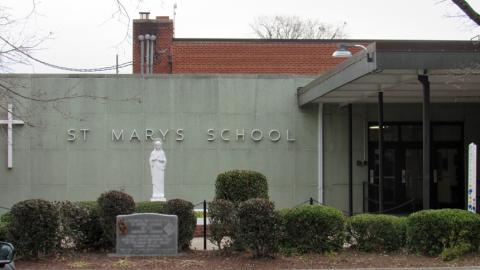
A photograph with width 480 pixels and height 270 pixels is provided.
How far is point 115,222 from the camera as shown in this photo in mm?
11164

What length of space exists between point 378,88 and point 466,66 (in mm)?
3759

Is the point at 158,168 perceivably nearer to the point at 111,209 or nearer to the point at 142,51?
the point at 111,209

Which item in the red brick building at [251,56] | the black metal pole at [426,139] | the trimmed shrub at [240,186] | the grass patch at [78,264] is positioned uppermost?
the red brick building at [251,56]

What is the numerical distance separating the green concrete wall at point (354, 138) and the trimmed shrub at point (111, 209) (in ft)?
31.3

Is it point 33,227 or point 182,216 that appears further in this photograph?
point 182,216

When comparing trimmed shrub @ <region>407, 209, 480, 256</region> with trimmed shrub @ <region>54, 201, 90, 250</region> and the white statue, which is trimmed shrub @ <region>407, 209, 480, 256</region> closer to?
trimmed shrub @ <region>54, 201, 90, 250</region>

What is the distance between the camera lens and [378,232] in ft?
37.5

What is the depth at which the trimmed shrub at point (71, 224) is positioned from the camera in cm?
1098

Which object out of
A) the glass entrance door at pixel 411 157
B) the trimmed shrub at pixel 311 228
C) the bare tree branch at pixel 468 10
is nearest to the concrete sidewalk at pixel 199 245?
the trimmed shrub at pixel 311 228

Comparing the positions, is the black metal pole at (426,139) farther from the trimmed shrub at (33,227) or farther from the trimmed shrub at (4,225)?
the trimmed shrub at (4,225)

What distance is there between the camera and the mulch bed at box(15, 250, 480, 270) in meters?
10.4

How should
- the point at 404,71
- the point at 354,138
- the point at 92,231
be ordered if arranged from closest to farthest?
the point at 92,231, the point at 404,71, the point at 354,138

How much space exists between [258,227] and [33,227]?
3694 millimetres

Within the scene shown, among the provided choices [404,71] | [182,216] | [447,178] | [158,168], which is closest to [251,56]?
[447,178]
